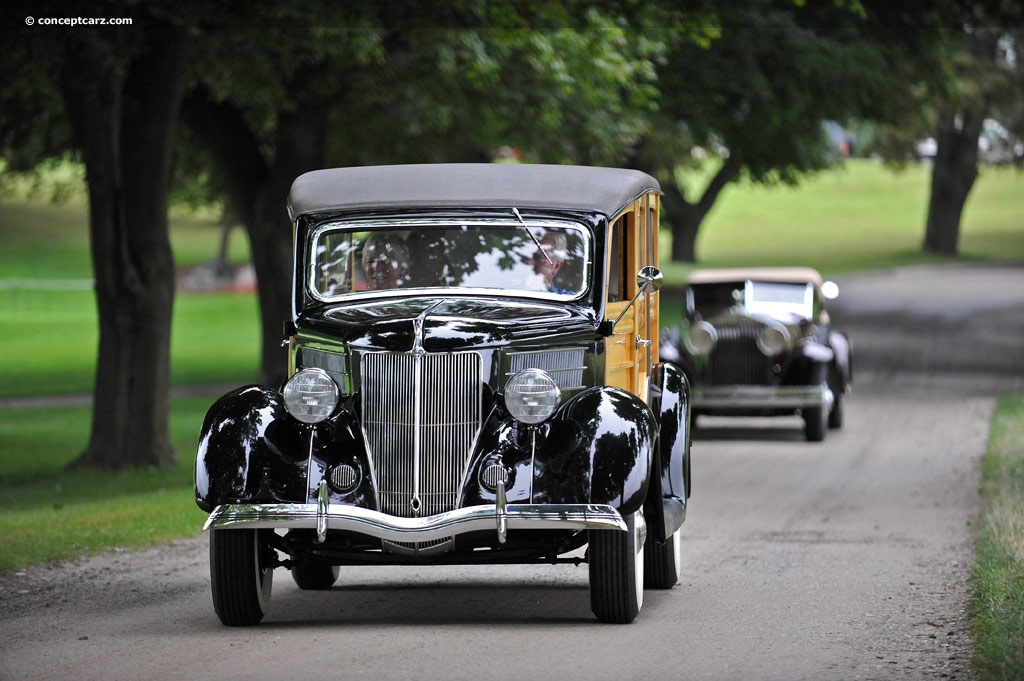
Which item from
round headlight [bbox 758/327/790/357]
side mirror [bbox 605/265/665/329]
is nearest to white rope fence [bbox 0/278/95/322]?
round headlight [bbox 758/327/790/357]

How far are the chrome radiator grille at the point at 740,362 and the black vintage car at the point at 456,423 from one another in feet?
34.9

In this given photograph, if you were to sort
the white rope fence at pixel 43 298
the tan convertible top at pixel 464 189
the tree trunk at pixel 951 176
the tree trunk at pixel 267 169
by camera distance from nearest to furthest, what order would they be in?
1. the tan convertible top at pixel 464 189
2. the tree trunk at pixel 267 169
3. the white rope fence at pixel 43 298
4. the tree trunk at pixel 951 176

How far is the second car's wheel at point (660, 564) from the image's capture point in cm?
949

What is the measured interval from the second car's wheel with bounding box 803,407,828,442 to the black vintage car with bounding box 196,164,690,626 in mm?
10285

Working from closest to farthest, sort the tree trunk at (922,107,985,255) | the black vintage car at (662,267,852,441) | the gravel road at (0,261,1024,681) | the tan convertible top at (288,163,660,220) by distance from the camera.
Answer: the gravel road at (0,261,1024,681), the tan convertible top at (288,163,660,220), the black vintage car at (662,267,852,441), the tree trunk at (922,107,985,255)

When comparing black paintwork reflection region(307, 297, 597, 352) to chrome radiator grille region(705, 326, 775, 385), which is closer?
black paintwork reflection region(307, 297, 597, 352)

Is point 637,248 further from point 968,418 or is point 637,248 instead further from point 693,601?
point 968,418

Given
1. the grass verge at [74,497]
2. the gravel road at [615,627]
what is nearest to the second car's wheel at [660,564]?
the gravel road at [615,627]

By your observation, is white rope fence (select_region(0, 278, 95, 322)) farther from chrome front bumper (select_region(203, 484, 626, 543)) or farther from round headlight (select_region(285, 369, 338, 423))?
chrome front bumper (select_region(203, 484, 626, 543))

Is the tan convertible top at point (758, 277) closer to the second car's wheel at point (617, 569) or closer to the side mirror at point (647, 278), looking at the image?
the side mirror at point (647, 278)

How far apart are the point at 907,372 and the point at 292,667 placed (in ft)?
80.5

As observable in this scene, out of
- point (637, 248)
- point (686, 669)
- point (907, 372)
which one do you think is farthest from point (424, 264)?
point (907, 372)

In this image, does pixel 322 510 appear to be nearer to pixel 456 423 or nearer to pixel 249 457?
pixel 249 457

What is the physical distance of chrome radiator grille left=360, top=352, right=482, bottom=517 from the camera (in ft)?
26.7
